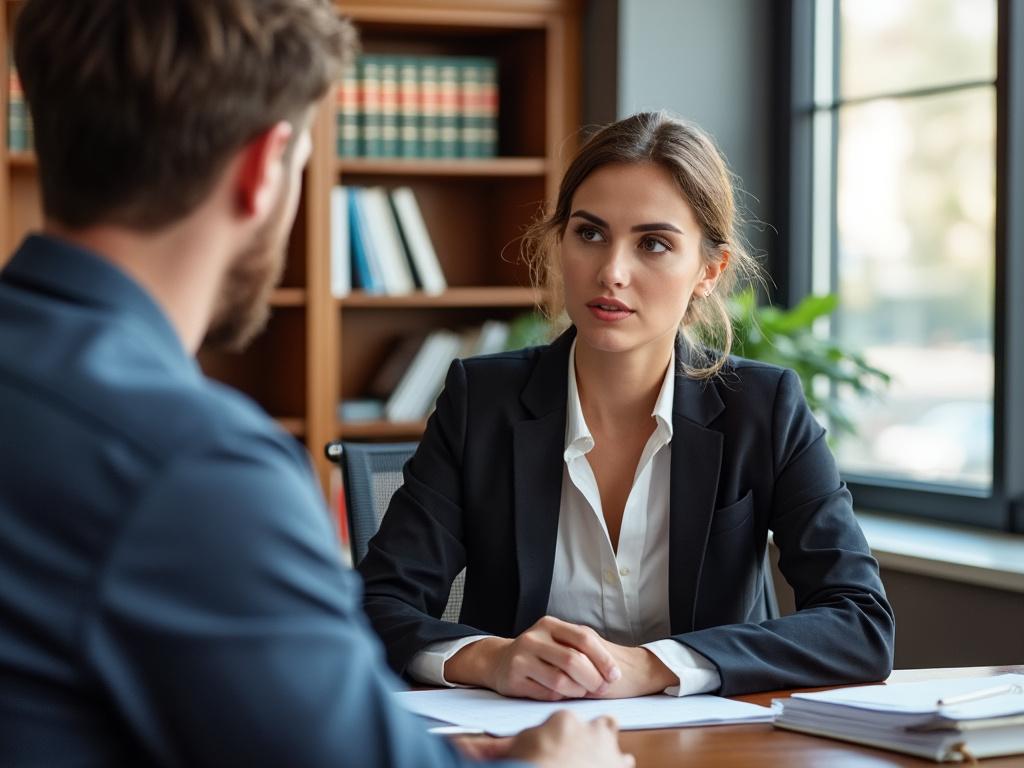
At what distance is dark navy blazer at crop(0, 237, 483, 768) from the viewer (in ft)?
2.40

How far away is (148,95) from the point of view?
2.85ft

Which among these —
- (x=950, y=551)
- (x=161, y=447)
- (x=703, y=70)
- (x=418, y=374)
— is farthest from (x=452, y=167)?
(x=161, y=447)

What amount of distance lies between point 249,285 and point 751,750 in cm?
Answer: 72

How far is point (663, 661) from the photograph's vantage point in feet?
5.08

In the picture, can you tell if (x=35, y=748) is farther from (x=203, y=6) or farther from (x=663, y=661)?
(x=663, y=661)

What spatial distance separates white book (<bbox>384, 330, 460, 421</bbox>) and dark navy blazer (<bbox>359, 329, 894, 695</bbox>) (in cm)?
181

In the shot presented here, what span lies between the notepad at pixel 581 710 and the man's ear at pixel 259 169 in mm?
658

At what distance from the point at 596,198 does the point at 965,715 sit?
95cm

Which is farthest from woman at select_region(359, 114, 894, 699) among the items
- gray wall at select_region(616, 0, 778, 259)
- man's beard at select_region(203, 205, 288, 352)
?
gray wall at select_region(616, 0, 778, 259)

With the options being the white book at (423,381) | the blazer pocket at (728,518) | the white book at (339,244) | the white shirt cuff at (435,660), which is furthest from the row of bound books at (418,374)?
the white shirt cuff at (435,660)

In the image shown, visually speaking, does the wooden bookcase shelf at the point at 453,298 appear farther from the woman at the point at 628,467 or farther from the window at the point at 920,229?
the woman at the point at 628,467

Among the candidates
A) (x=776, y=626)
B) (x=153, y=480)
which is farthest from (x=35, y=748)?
(x=776, y=626)

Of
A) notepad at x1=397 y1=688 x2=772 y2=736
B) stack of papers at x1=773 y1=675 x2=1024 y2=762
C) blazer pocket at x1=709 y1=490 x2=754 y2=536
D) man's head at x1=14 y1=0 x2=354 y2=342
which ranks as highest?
man's head at x1=14 y1=0 x2=354 y2=342

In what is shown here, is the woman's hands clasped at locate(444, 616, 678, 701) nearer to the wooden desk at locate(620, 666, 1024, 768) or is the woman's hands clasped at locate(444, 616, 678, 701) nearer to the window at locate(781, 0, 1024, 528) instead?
the wooden desk at locate(620, 666, 1024, 768)
